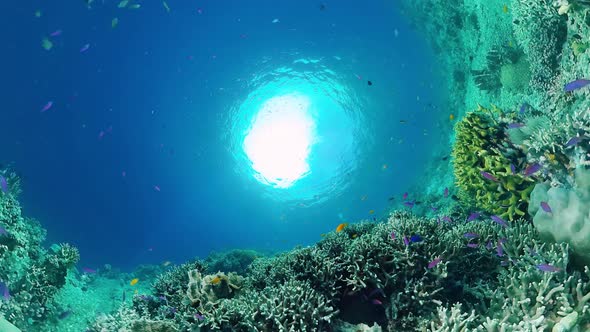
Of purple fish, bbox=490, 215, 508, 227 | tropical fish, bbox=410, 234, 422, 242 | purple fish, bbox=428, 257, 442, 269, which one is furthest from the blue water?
purple fish, bbox=428, 257, 442, 269

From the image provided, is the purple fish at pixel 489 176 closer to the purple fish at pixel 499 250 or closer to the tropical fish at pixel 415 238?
the purple fish at pixel 499 250

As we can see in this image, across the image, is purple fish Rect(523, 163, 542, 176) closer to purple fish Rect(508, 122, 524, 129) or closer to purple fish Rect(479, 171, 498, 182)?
purple fish Rect(479, 171, 498, 182)

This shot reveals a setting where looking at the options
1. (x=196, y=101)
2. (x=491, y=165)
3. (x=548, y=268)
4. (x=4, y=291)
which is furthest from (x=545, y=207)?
(x=196, y=101)

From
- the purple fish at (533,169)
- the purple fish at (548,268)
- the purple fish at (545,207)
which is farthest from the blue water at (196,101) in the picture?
the purple fish at (548,268)

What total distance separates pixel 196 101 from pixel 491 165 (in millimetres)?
34807

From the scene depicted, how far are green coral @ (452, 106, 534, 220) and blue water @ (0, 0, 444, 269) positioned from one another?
22.3 metres

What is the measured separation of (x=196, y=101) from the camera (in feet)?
125

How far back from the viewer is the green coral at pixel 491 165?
275 inches

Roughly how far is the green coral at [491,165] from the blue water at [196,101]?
22.3m

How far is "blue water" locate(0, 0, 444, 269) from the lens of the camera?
1200 inches

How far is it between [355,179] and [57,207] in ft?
136

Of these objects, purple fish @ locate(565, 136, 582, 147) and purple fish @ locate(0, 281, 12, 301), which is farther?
purple fish @ locate(0, 281, 12, 301)

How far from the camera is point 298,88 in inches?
1401

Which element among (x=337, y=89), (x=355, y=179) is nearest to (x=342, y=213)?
(x=355, y=179)
